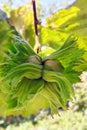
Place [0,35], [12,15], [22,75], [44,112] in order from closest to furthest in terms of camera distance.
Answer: [22,75]
[0,35]
[12,15]
[44,112]

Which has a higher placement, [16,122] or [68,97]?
[68,97]

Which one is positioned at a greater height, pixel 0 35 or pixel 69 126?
pixel 0 35

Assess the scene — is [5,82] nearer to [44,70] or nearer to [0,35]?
[44,70]

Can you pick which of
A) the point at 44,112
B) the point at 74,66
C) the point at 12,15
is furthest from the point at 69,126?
the point at 74,66

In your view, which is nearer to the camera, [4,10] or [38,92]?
[38,92]

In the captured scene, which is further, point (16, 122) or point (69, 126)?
point (16, 122)

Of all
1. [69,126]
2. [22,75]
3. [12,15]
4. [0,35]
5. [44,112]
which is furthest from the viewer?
→ [44,112]

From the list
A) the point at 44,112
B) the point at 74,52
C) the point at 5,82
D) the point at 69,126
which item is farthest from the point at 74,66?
the point at 44,112

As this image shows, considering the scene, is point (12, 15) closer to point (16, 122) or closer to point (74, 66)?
point (74, 66)

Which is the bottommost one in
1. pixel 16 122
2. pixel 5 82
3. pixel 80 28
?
pixel 16 122
